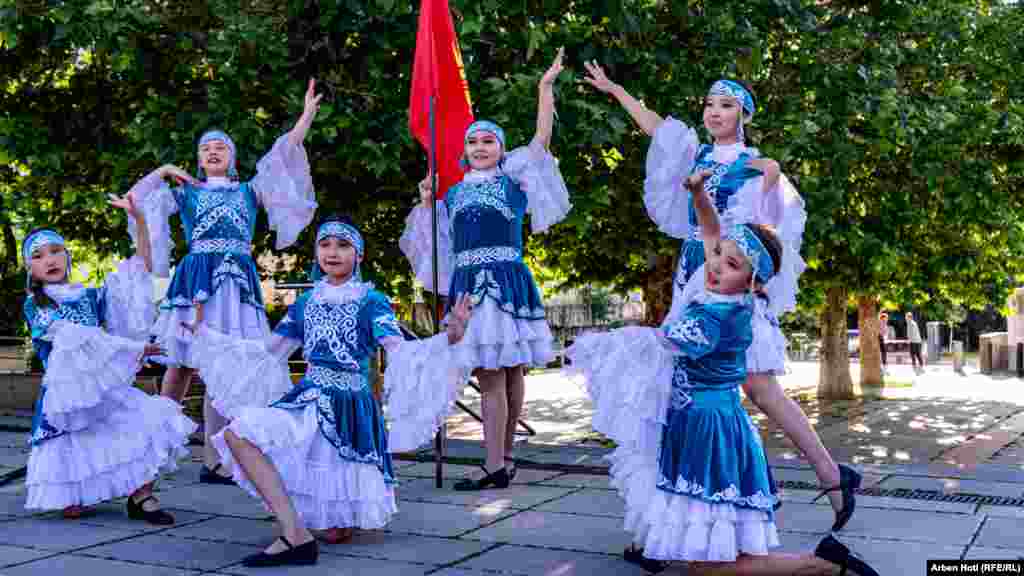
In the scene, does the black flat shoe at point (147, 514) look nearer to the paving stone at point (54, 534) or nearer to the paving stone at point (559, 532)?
the paving stone at point (54, 534)

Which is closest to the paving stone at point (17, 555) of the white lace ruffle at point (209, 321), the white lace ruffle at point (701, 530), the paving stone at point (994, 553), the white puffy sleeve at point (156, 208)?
the white lace ruffle at point (209, 321)

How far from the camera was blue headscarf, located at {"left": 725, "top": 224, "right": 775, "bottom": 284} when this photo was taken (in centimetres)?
414

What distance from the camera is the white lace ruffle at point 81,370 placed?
562cm

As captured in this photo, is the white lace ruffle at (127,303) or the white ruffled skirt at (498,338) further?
the white ruffled skirt at (498,338)

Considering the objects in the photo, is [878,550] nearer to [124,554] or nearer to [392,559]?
[392,559]

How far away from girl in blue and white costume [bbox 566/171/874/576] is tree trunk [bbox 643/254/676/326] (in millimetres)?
9406

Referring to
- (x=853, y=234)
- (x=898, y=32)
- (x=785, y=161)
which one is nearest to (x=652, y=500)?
(x=785, y=161)

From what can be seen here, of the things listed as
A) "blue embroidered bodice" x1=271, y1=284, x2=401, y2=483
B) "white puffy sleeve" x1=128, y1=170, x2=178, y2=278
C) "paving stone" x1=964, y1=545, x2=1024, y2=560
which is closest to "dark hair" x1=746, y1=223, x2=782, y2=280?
"paving stone" x1=964, y1=545, x2=1024, y2=560

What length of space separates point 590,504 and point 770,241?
237cm

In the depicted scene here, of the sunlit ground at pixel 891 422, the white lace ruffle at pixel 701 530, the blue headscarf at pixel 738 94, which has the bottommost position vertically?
the sunlit ground at pixel 891 422

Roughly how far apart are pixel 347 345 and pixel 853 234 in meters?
7.17

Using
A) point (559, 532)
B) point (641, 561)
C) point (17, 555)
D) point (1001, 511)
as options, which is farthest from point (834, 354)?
point (17, 555)

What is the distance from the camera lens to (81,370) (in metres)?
5.62

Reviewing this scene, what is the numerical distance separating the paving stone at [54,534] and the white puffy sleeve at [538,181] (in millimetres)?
2958
